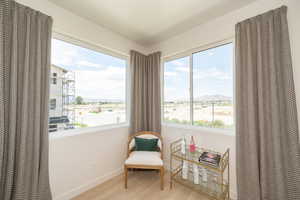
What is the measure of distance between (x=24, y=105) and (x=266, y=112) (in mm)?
2679

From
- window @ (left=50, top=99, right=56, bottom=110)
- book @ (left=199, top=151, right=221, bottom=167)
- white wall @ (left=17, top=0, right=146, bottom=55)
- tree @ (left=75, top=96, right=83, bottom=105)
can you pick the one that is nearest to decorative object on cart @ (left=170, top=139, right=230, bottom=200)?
book @ (left=199, top=151, right=221, bottom=167)

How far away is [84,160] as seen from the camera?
1.87 meters

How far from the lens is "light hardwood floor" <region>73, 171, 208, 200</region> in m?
1.72

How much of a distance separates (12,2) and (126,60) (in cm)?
163

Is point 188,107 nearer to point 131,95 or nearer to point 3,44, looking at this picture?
point 131,95

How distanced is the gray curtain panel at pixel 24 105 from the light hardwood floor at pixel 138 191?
661 millimetres

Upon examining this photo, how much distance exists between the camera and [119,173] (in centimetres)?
231

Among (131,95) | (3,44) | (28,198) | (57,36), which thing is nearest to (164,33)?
(131,95)

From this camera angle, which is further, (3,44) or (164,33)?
(164,33)

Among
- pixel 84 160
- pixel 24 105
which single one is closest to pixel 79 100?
pixel 24 105

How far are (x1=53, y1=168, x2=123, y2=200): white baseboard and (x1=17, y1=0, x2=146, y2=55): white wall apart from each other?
222 centimetres

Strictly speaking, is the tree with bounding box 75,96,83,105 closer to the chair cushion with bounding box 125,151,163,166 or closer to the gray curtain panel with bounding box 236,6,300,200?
the chair cushion with bounding box 125,151,163,166

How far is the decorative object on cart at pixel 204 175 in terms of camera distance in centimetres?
160

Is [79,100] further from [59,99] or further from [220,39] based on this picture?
[220,39]
